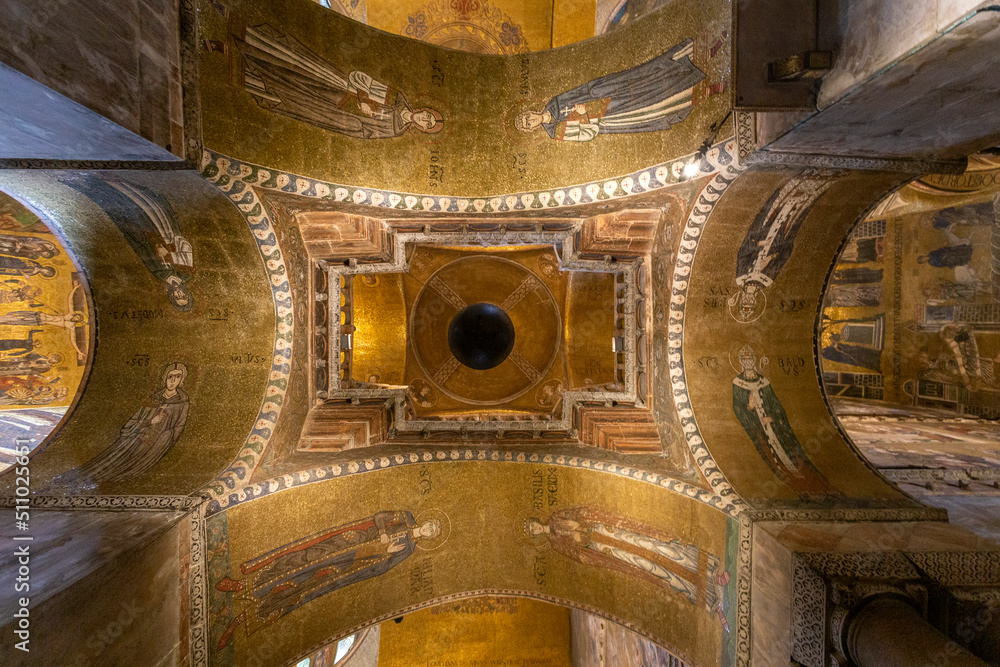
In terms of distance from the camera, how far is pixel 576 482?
21.0 feet

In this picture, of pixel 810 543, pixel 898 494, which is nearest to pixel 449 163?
pixel 810 543

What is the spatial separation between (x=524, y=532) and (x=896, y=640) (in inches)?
164

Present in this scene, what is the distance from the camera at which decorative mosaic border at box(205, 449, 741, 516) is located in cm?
529

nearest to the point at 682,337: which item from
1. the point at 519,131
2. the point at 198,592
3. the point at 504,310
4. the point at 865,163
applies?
the point at 865,163

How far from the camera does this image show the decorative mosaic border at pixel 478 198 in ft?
15.3

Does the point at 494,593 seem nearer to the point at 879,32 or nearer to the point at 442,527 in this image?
the point at 442,527

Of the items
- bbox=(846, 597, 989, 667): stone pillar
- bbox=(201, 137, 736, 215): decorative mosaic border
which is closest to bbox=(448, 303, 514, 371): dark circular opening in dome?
bbox=(201, 137, 736, 215): decorative mosaic border

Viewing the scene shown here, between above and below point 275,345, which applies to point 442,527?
below

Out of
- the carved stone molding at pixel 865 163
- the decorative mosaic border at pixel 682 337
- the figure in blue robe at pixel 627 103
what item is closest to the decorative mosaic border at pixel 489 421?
the decorative mosaic border at pixel 682 337

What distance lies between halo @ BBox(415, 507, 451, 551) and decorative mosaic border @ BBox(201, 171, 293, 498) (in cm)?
233

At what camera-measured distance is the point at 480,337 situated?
323 inches

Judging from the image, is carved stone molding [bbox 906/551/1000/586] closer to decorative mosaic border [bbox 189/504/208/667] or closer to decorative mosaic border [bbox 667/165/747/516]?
decorative mosaic border [bbox 667/165/747/516]

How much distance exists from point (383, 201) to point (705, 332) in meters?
4.33

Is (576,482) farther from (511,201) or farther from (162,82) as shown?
(162,82)
